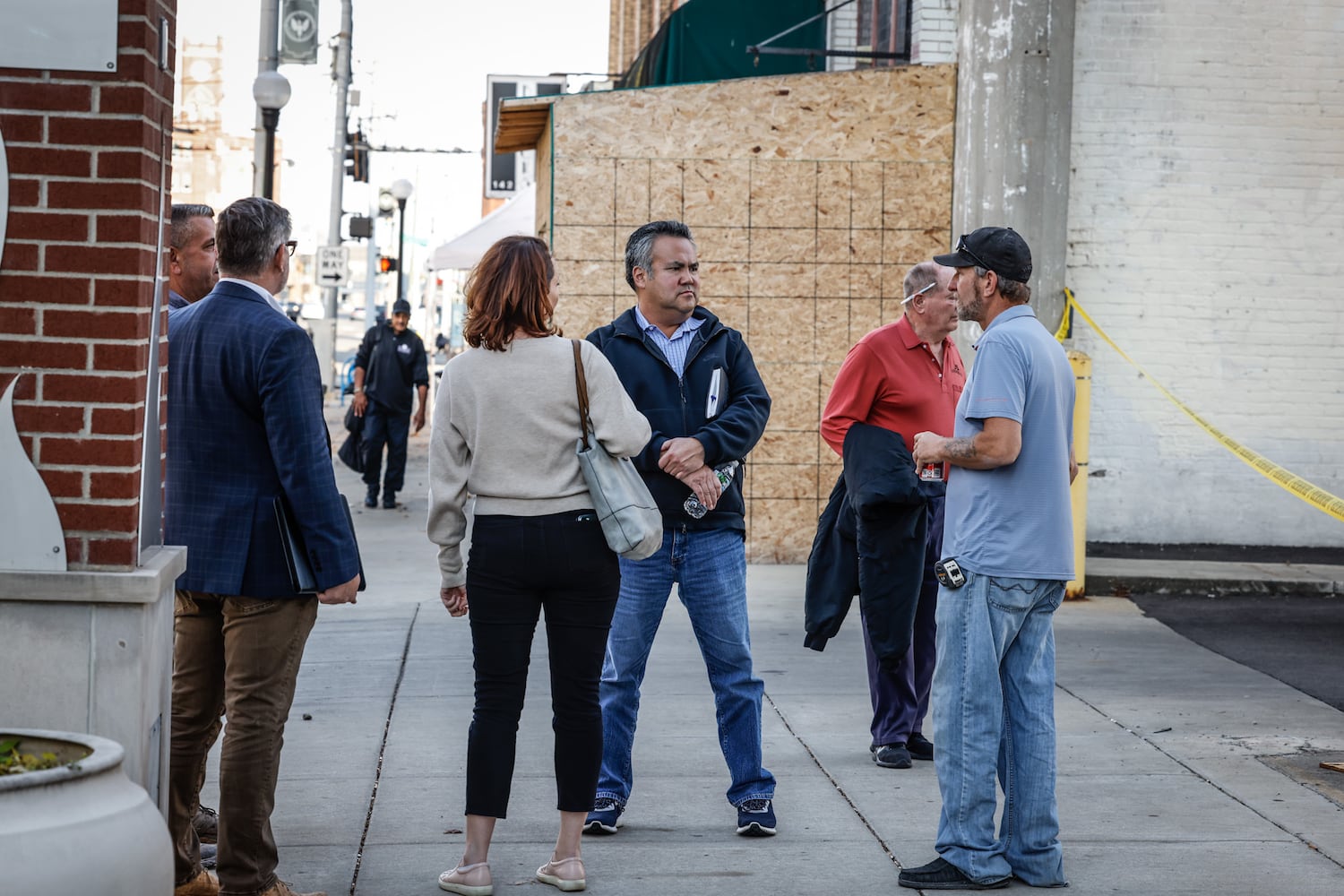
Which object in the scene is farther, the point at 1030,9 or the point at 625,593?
the point at 1030,9

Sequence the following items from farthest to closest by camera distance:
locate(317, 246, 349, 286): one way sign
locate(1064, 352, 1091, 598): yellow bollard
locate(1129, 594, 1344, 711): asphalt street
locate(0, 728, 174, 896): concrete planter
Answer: locate(317, 246, 349, 286): one way sign < locate(1064, 352, 1091, 598): yellow bollard < locate(1129, 594, 1344, 711): asphalt street < locate(0, 728, 174, 896): concrete planter

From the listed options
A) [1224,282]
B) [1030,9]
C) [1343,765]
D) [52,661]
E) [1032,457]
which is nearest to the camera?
[52,661]

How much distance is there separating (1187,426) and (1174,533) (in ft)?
2.85

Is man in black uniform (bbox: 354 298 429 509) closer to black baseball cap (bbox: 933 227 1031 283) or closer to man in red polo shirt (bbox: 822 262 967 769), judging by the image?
man in red polo shirt (bbox: 822 262 967 769)

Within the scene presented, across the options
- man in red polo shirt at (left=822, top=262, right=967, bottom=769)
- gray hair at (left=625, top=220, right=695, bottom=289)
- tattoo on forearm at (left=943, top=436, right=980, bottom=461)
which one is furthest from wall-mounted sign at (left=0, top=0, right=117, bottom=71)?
man in red polo shirt at (left=822, top=262, right=967, bottom=769)

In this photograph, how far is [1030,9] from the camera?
1084 cm

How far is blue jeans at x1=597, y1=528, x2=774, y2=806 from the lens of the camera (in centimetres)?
528

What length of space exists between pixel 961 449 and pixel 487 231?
12.0m

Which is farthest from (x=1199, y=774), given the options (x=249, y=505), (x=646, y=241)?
(x=249, y=505)

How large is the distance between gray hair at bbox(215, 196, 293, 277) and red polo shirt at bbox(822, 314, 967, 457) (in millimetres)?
2489

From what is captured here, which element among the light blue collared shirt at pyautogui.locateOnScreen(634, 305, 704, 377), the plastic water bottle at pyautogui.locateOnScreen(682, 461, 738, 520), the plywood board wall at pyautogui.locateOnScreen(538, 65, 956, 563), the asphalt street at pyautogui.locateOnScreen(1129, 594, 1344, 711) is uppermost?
the plywood board wall at pyautogui.locateOnScreen(538, 65, 956, 563)

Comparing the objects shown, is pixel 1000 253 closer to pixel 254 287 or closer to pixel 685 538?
pixel 685 538

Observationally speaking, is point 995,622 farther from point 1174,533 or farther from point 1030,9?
point 1174,533

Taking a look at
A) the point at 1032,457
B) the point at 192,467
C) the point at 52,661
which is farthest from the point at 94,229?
the point at 1032,457
